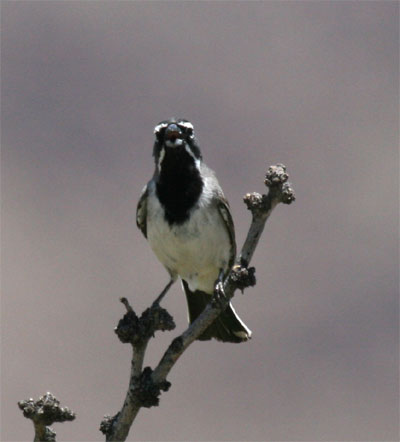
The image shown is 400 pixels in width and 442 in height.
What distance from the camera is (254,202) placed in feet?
18.9

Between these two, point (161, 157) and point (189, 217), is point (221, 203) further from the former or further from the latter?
point (161, 157)

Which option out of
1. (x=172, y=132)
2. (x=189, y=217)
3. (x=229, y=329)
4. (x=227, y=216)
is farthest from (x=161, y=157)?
(x=229, y=329)

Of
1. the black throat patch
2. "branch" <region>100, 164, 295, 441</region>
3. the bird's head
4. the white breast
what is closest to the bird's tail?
the white breast

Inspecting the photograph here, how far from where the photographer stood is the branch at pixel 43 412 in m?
4.53

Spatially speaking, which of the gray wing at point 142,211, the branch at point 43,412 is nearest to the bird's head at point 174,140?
the gray wing at point 142,211

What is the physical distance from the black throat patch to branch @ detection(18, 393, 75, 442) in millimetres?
3567

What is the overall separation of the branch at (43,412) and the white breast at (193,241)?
3.53 meters

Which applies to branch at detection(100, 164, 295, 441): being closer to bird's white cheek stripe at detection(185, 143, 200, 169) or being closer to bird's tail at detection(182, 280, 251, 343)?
bird's tail at detection(182, 280, 251, 343)

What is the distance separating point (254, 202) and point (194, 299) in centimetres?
336

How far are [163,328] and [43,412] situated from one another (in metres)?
1.35

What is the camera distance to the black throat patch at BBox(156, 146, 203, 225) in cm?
793

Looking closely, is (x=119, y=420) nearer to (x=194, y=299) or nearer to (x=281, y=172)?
(x=281, y=172)

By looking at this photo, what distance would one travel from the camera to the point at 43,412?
4547 millimetres

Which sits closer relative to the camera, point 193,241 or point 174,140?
point 174,140
